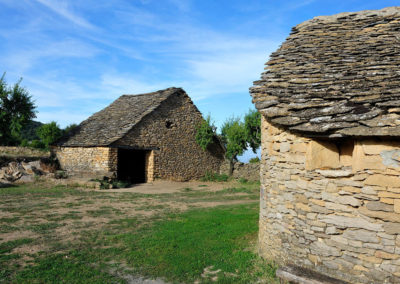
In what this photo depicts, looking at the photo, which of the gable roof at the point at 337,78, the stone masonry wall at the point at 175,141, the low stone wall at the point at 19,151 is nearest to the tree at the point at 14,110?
the low stone wall at the point at 19,151

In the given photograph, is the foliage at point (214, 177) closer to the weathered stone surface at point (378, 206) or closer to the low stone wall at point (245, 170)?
the low stone wall at point (245, 170)

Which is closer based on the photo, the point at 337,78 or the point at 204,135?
the point at 337,78

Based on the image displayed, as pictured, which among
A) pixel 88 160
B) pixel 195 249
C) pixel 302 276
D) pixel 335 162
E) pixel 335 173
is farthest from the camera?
pixel 88 160

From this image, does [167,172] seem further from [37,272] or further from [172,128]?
[37,272]

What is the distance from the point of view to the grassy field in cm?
498

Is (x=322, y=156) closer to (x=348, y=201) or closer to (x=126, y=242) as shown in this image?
(x=348, y=201)

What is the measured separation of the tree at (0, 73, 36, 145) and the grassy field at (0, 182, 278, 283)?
1110 centimetres

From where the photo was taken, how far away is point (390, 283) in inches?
156

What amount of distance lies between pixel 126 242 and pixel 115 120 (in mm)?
13734

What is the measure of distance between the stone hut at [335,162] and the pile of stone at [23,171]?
556 inches

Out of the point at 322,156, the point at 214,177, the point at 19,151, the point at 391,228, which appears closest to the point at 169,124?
the point at 214,177

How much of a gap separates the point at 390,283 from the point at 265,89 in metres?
3.53

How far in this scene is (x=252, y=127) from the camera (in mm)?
20875

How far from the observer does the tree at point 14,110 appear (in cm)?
2052
